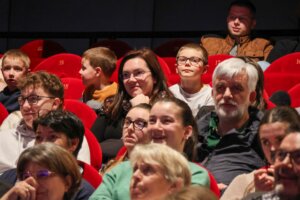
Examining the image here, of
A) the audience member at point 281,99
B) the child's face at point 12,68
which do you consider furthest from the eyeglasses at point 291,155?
the child's face at point 12,68

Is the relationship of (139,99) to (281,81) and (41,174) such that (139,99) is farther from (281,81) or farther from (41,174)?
(41,174)

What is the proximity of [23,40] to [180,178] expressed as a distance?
17.0ft

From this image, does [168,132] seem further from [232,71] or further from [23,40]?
[23,40]

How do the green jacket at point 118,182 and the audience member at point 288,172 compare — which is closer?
the audience member at point 288,172

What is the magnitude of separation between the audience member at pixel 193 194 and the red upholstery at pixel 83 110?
2.29 m

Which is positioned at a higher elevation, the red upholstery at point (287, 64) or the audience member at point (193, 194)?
the audience member at point (193, 194)

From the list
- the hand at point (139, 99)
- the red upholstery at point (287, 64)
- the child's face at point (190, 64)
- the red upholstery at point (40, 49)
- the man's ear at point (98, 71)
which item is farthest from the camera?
the red upholstery at point (40, 49)

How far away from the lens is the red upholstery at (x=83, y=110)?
4.64 m

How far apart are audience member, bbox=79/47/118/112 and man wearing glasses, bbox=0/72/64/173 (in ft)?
2.62

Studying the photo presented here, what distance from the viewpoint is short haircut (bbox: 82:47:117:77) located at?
5305 millimetres

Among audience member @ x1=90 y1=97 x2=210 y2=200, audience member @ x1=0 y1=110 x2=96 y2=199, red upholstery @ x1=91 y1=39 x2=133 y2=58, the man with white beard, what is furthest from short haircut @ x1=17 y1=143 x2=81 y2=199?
red upholstery @ x1=91 y1=39 x2=133 y2=58

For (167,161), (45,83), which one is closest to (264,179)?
(167,161)

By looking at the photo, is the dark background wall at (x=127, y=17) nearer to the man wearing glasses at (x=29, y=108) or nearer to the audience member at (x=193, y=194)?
the man wearing glasses at (x=29, y=108)

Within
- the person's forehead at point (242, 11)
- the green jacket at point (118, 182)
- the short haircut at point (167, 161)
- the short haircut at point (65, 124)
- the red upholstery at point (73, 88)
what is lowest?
the red upholstery at point (73, 88)
